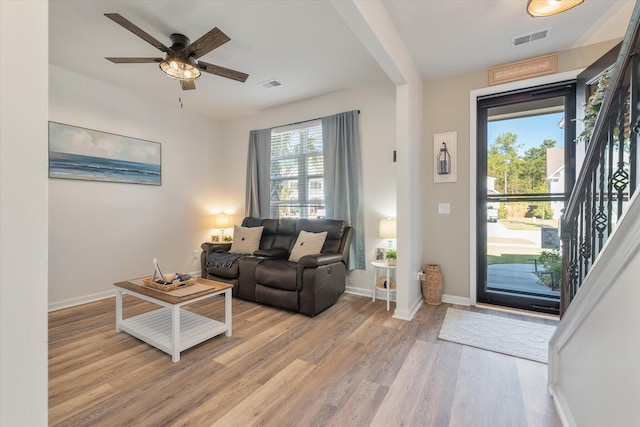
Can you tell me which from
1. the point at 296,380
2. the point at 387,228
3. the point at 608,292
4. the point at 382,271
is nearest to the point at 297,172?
the point at 387,228

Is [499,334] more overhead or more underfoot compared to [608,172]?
more underfoot

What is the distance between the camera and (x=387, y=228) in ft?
11.0

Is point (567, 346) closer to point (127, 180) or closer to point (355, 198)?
point (355, 198)

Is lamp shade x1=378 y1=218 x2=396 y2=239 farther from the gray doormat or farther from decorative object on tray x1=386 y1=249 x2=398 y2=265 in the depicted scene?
the gray doormat

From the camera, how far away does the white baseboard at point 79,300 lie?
3194 mm

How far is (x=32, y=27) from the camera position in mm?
556

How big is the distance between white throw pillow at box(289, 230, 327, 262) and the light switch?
146 centimetres

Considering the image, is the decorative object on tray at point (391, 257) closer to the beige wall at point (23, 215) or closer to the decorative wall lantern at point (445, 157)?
→ the decorative wall lantern at point (445, 157)

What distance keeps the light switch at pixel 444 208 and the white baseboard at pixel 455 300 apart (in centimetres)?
102

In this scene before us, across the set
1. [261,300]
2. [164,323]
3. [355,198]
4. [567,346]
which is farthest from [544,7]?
[164,323]

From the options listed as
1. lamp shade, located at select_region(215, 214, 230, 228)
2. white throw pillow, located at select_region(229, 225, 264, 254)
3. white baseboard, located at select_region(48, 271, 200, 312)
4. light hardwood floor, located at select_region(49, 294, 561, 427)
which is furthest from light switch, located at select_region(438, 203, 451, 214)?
lamp shade, located at select_region(215, 214, 230, 228)

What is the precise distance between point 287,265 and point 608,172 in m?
2.70

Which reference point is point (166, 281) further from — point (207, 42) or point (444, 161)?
point (444, 161)

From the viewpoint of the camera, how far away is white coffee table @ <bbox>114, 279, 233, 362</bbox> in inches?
85.7
